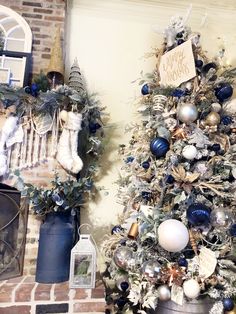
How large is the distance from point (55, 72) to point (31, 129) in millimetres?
479

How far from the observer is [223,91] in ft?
6.37

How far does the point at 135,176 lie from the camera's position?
6.40ft

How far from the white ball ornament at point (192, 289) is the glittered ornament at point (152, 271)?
0.50 feet

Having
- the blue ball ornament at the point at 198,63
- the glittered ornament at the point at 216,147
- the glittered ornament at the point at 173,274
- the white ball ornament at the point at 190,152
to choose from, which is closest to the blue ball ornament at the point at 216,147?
the glittered ornament at the point at 216,147

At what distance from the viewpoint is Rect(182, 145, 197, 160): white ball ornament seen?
1.73 m

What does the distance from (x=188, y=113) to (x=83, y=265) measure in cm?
113

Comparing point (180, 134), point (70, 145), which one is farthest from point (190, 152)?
point (70, 145)

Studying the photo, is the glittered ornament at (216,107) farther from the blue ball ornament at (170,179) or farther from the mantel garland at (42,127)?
the mantel garland at (42,127)

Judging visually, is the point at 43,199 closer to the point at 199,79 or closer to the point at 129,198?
the point at 129,198

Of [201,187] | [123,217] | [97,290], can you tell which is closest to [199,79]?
[201,187]

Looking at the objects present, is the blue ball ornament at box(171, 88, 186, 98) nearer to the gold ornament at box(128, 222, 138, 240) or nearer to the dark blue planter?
the gold ornament at box(128, 222, 138, 240)

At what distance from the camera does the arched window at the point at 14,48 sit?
7.54 feet

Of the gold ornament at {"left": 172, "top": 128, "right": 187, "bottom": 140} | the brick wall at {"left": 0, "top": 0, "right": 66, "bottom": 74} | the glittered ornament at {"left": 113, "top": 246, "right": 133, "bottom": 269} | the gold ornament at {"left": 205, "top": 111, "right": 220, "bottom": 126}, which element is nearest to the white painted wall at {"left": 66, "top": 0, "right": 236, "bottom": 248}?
the brick wall at {"left": 0, "top": 0, "right": 66, "bottom": 74}

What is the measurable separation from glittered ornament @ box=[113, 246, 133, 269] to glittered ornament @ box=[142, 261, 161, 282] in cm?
13
